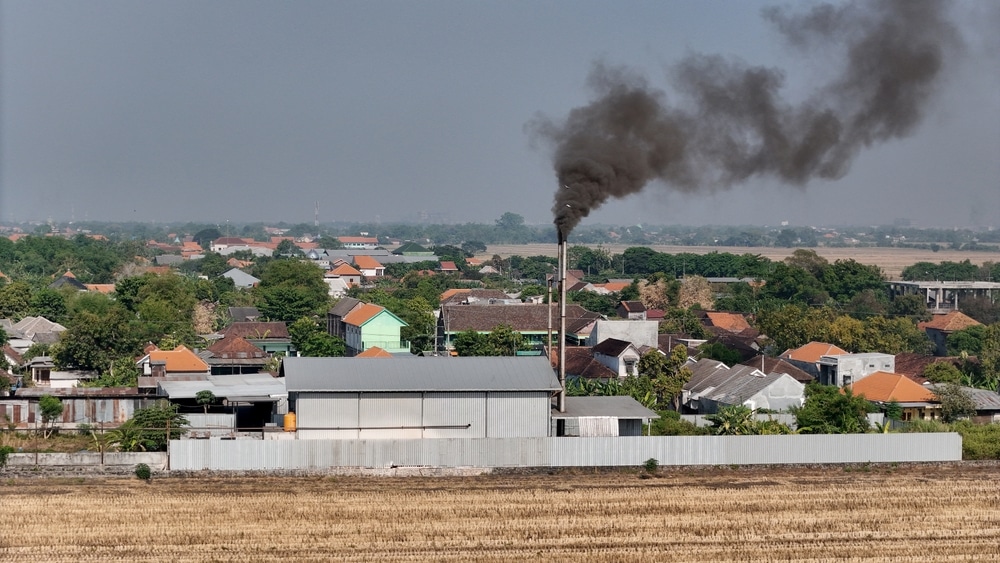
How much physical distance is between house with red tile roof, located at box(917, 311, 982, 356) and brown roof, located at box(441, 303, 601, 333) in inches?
670

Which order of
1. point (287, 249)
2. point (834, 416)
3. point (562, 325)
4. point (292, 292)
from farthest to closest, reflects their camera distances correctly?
1. point (287, 249)
2. point (292, 292)
3. point (834, 416)
4. point (562, 325)

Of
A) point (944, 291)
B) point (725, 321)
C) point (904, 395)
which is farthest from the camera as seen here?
point (944, 291)

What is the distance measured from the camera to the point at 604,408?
31.3m

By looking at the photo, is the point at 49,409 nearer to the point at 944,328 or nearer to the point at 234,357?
the point at 234,357

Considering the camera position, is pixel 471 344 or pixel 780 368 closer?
pixel 780 368

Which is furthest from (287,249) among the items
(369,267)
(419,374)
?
(419,374)

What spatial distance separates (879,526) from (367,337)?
34.4 meters

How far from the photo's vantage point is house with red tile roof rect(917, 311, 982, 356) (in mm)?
59281

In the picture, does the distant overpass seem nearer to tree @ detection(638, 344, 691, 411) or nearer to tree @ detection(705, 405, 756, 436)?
tree @ detection(638, 344, 691, 411)

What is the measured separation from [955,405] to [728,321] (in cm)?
3027

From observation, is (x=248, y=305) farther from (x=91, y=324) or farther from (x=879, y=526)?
(x=879, y=526)

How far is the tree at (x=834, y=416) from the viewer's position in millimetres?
32562

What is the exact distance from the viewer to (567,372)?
44625 mm

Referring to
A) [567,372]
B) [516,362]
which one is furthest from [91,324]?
[516,362]
